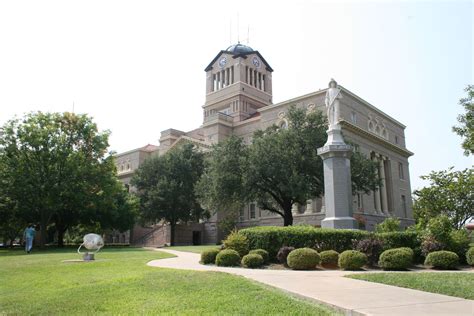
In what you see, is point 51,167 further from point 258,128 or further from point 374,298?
point 374,298

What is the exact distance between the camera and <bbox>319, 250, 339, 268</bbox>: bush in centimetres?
1504

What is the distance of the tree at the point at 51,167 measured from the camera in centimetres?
3528

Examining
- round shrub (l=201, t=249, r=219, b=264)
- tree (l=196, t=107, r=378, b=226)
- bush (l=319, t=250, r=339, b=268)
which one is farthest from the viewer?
tree (l=196, t=107, r=378, b=226)

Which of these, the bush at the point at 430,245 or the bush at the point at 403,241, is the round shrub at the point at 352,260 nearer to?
the bush at the point at 403,241

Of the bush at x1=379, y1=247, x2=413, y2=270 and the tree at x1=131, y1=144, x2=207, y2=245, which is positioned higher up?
the tree at x1=131, y1=144, x2=207, y2=245

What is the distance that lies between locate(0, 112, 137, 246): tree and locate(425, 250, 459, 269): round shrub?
2927cm

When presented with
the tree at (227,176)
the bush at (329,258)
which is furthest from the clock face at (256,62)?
the bush at (329,258)

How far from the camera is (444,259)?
1414 cm

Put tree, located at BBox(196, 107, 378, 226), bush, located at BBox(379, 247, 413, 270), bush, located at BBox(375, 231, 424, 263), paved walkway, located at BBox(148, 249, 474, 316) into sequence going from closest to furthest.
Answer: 1. paved walkway, located at BBox(148, 249, 474, 316)
2. bush, located at BBox(379, 247, 413, 270)
3. bush, located at BBox(375, 231, 424, 263)
4. tree, located at BBox(196, 107, 378, 226)

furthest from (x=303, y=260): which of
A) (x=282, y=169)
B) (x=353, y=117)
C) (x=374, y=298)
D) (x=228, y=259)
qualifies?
(x=353, y=117)

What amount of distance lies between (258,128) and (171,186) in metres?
15.0

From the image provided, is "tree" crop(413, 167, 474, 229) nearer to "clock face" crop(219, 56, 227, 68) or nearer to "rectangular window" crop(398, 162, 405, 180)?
"rectangular window" crop(398, 162, 405, 180)

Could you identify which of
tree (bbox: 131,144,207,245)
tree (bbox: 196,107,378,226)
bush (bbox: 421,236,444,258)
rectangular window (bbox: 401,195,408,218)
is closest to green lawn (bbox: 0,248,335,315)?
bush (bbox: 421,236,444,258)

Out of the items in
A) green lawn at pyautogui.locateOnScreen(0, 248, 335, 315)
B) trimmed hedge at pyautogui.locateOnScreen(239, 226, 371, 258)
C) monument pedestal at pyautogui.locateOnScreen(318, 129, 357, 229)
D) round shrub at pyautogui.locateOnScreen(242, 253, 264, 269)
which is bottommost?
green lawn at pyautogui.locateOnScreen(0, 248, 335, 315)
